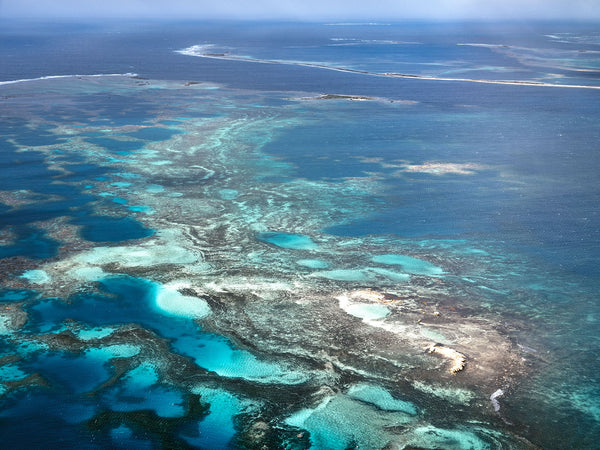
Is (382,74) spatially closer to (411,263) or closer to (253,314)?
(411,263)

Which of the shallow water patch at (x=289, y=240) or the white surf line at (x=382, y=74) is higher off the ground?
the white surf line at (x=382, y=74)

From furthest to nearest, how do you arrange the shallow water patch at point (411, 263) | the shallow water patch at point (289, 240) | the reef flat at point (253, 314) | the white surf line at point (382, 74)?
the white surf line at point (382, 74)
the shallow water patch at point (289, 240)
the shallow water patch at point (411, 263)
the reef flat at point (253, 314)

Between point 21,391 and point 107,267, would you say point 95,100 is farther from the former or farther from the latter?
point 21,391

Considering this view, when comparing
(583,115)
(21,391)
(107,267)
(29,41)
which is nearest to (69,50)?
(29,41)

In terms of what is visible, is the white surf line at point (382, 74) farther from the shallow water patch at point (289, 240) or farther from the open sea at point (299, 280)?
the shallow water patch at point (289, 240)

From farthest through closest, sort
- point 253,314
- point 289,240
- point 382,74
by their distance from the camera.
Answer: point 382,74
point 289,240
point 253,314

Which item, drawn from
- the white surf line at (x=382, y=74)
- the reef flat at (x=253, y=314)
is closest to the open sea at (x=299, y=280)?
the reef flat at (x=253, y=314)

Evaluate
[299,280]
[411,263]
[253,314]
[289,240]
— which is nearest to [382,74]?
[289,240]

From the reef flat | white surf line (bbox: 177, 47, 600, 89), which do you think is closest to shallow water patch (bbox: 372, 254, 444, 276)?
the reef flat
